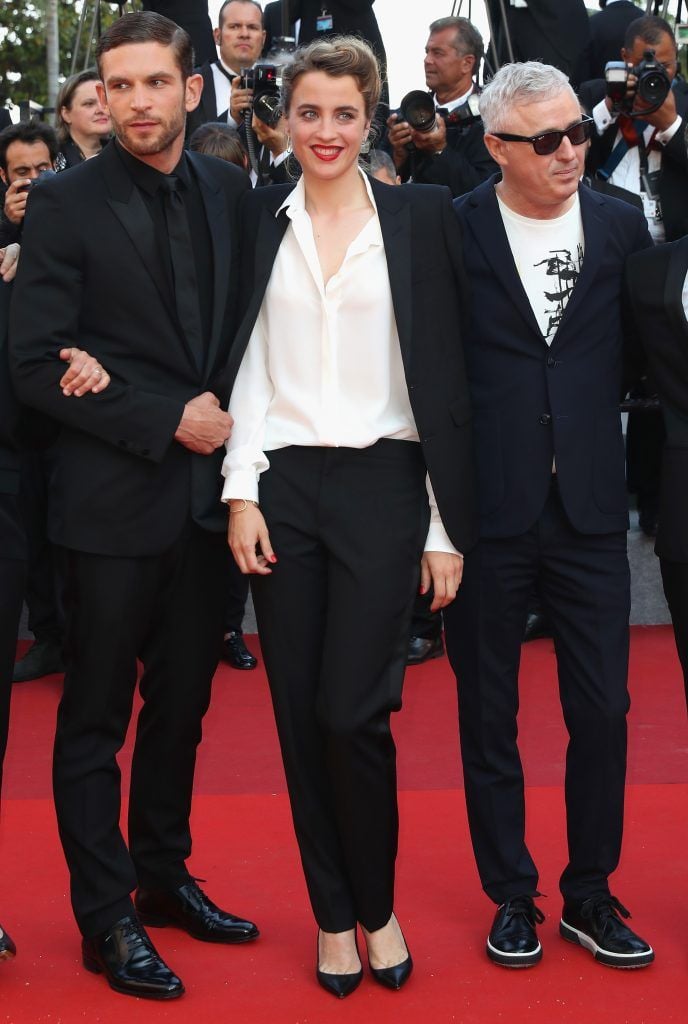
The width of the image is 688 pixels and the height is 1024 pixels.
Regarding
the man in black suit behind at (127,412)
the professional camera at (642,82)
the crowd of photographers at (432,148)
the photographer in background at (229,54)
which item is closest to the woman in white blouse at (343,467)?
the man in black suit behind at (127,412)

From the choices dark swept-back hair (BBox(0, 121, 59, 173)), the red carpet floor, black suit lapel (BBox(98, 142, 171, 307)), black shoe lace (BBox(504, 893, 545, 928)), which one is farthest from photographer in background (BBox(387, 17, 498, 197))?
black shoe lace (BBox(504, 893, 545, 928))

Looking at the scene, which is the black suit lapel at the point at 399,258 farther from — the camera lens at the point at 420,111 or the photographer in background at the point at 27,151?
the camera lens at the point at 420,111

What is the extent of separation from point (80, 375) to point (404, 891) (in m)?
1.48

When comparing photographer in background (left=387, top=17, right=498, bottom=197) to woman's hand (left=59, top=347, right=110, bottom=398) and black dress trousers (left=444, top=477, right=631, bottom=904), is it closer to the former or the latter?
black dress trousers (left=444, top=477, right=631, bottom=904)

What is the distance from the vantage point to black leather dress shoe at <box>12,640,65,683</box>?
5309 mm

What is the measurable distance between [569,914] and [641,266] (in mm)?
1400

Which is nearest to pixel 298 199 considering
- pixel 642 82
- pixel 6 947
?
pixel 6 947

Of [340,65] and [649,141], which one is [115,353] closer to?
[340,65]

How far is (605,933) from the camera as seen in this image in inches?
116

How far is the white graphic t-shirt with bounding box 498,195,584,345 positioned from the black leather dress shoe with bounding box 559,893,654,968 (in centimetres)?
121

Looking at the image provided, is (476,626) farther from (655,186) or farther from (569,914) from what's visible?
(655,186)

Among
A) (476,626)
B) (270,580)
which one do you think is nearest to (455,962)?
(476,626)

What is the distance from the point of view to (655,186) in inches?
225

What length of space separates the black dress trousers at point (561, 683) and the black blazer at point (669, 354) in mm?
158
